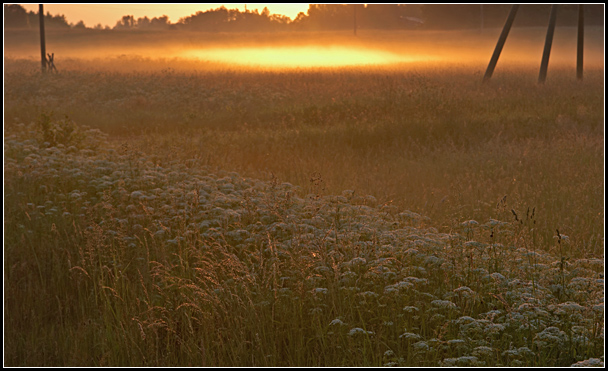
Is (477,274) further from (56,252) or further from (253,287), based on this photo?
(56,252)

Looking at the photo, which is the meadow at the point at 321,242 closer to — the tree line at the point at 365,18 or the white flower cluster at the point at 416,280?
the white flower cluster at the point at 416,280

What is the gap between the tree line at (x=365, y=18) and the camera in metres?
67.1

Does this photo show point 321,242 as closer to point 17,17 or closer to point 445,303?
point 445,303

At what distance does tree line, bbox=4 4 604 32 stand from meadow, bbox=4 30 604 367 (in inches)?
2341

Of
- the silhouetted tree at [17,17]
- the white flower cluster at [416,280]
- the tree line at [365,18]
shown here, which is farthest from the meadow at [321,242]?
the silhouetted tree at [17,17]

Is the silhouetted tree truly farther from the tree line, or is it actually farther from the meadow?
the meadow

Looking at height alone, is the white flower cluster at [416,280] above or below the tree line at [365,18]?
below

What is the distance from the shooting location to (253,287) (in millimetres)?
4070

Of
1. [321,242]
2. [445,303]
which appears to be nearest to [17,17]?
[321,242]

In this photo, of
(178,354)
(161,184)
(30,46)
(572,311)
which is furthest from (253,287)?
(30,46)

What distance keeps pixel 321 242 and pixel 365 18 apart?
87730 mm

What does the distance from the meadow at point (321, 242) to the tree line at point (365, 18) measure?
195 ft

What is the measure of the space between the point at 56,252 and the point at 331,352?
3286 millimetres

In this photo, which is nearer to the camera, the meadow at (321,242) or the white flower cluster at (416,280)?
the white flower cluster at (416,280)
